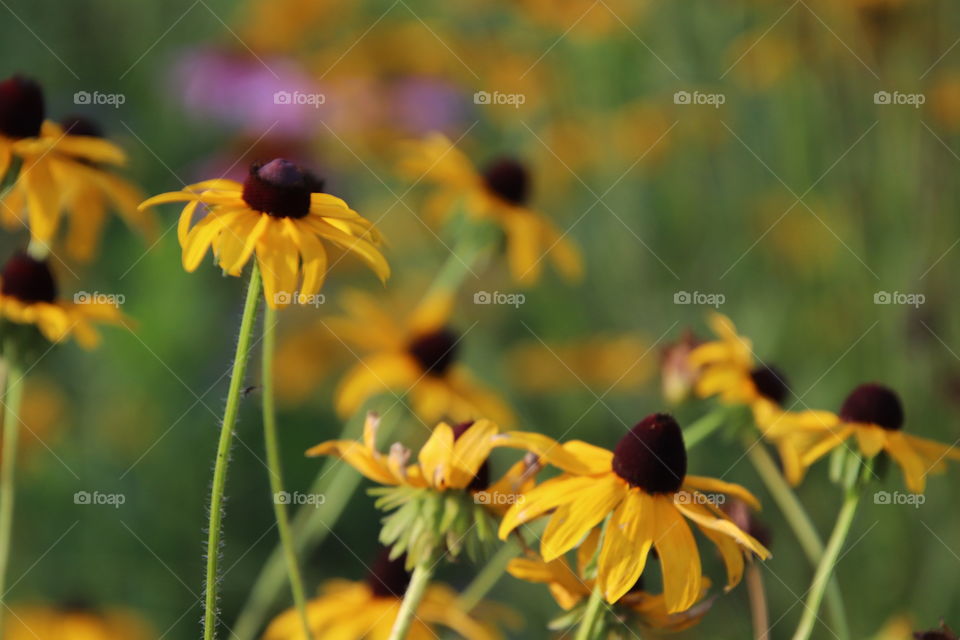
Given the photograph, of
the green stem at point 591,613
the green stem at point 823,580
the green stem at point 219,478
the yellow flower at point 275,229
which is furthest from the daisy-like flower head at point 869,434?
the green stem at point 219,478

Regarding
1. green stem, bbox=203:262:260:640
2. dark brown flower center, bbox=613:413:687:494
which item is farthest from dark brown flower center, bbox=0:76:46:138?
dark brown flower center, bbox=613:413:687:494

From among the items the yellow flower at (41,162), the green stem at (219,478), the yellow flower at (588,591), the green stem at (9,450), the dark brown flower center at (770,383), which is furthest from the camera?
the dark brown flower center at (770,383)

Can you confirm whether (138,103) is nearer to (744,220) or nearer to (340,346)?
(340,346)

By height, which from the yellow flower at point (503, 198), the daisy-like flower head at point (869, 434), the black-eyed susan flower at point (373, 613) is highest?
the yellow flower at point (503, 198)

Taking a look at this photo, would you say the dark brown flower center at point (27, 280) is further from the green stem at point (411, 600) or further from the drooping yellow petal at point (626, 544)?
the drooping yellow petal at point (626, 544)

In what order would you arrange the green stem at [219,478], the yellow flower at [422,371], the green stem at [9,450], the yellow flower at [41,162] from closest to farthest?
the green stem at [219,478] → the green stem at [9,450] → the yellow flower at [41,162] → the yellow flower at [422,371]

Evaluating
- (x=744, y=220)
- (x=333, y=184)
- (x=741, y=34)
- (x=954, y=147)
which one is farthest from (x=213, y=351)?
(x=954, y=147)
